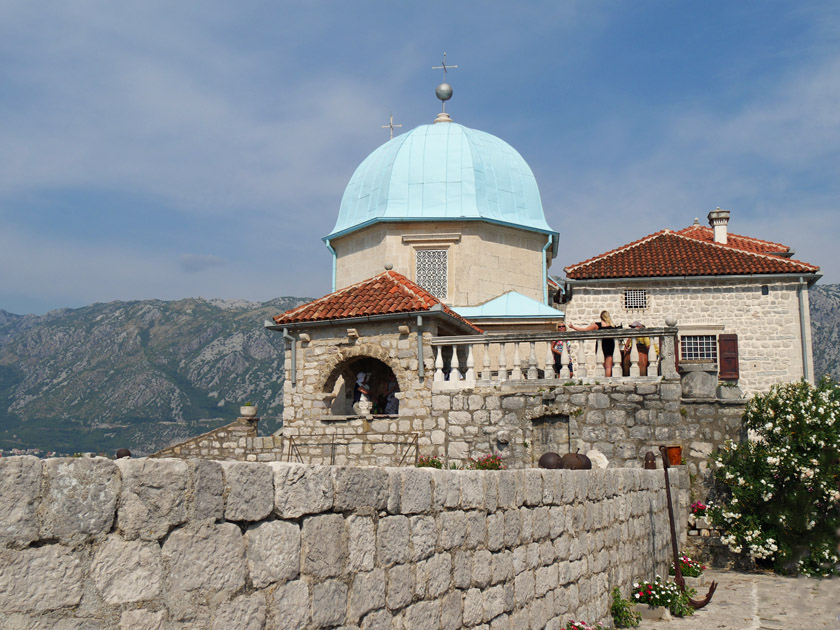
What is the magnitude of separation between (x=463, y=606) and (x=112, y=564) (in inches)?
122

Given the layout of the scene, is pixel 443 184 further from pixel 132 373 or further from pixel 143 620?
pixel 132 373

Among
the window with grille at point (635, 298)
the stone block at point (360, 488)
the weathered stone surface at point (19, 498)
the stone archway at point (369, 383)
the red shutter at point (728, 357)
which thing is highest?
the window with grille at point (635, 298)

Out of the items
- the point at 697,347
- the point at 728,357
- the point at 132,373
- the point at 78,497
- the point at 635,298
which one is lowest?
the point at 78,497

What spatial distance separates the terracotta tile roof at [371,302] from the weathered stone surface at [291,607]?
11.4m

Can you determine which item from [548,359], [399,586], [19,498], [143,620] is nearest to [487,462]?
[548,359]

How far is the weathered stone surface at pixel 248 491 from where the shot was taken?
10.7 feet

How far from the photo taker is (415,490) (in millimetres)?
4707

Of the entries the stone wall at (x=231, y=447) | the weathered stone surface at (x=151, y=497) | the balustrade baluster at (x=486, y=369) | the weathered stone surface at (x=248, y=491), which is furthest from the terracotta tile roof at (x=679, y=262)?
the weathered stone surface at (x=151, y=497)

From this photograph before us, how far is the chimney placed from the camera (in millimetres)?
27859

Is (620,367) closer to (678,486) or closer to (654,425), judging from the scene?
(654,425)

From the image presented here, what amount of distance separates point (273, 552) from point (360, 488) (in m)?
0.73

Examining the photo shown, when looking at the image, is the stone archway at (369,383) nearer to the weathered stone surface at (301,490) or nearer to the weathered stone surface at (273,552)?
the weathered stone surface at (301,490)

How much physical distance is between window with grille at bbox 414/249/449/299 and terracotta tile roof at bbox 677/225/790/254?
11182mm

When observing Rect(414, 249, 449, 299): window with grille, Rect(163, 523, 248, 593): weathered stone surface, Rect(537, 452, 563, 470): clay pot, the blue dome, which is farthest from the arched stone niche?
Rect(163, 523, 248, 593): weathered stone surface
